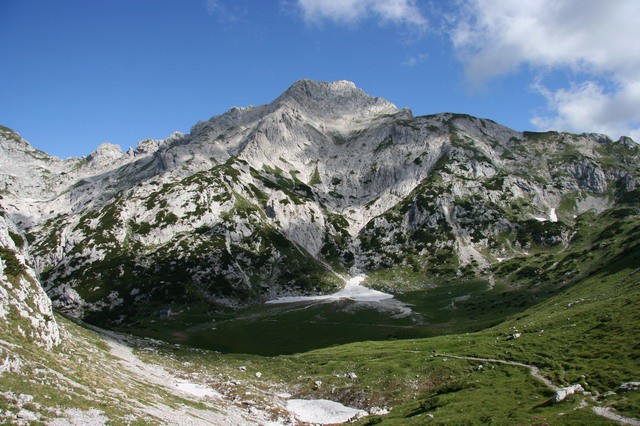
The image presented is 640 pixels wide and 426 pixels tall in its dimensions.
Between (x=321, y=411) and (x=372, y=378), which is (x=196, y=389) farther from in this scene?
(x=372, y=378)

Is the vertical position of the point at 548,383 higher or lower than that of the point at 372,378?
higher

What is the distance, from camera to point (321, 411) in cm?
4894

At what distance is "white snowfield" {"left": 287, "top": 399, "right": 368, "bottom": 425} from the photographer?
46.3 m

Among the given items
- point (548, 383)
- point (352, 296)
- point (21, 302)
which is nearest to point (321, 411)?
point (548, 383)

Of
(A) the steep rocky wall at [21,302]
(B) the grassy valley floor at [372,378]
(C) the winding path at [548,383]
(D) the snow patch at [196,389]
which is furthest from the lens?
(D) the snow patch at [196,389]

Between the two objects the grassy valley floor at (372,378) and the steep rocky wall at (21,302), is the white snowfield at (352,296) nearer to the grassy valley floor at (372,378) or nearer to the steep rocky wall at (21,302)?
the grassy valley floor at (372,378)

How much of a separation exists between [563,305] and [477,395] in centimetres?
5384

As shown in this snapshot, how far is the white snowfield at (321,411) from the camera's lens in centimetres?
4628

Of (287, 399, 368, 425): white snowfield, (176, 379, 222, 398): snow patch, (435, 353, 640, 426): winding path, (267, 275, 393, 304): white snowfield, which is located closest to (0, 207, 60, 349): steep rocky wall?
(176, 379, 222, 398): snow patch

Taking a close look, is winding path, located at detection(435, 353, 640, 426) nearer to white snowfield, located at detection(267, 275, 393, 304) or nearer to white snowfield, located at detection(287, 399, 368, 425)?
white snowfield, located at detection(287, 399, 368, 425)

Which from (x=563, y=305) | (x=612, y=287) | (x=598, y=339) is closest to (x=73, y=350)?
(x=598, y=339)

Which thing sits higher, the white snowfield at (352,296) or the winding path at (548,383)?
the white snowfield at (352,296)

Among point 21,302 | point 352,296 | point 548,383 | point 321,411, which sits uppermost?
point 352,296

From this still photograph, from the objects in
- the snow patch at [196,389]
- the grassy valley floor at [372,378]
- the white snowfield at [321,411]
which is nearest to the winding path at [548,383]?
the grassy valley floor at [372,378]
